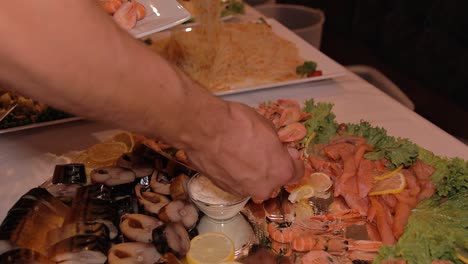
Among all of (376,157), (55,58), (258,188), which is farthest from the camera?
(376,157)

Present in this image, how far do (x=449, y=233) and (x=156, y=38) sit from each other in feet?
5.67

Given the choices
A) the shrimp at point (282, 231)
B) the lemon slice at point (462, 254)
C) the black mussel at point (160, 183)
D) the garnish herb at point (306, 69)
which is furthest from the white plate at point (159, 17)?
the lemon slice at point (462, 254)

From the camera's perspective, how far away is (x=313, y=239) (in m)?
1.36

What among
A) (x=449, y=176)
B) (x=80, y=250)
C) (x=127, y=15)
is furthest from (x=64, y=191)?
(x=449, y=176)

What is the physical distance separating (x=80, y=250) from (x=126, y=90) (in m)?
0.52

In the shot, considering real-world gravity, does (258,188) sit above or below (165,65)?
below

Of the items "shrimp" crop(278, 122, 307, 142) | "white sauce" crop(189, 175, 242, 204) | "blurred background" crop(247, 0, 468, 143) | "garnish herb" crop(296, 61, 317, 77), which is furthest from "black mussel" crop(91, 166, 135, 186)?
"blurred background" crop(247, 0, 468, 143)

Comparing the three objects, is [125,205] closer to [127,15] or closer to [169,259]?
[169,259]

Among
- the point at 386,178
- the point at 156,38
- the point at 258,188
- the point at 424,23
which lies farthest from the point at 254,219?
the point at 424,23

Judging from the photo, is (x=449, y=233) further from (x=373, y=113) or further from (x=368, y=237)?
(x=373, y=113)

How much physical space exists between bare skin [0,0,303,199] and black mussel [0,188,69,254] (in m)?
0.49

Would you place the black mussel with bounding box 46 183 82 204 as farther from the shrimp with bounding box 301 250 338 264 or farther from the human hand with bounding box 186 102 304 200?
the shrimp with bounding box 301 250 338 264

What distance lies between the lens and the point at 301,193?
150 cm

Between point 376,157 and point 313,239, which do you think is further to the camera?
point 376,157
